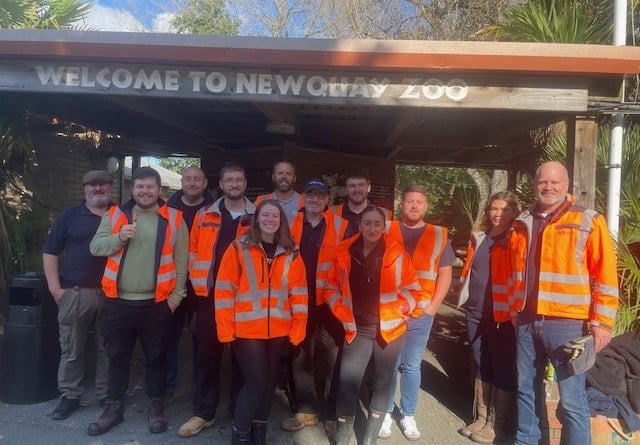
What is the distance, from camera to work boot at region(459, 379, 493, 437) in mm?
4137

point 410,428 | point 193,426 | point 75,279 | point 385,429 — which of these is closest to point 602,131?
point 410,428

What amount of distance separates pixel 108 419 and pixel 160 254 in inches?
53.7

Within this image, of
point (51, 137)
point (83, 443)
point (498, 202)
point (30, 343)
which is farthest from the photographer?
point (51, 137)

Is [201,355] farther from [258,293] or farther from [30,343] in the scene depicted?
[30,343]

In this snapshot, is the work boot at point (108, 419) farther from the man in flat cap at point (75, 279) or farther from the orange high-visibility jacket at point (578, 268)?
the orange high-visibility jacket at point (578, 268)

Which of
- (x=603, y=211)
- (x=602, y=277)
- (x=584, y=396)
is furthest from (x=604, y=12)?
(x=584, y=396)

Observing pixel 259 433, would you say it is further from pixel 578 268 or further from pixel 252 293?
pixel 578 268

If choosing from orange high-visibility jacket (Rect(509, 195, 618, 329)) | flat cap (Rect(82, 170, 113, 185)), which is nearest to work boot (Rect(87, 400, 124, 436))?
flat cap (Rect(82, 170, 113, 185))

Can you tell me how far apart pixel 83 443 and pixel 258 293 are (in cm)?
177

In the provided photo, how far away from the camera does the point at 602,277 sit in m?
3.16

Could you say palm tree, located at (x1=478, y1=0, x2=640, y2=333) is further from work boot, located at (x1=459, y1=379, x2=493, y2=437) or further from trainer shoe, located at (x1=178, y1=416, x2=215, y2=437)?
trainer shoe, located at (x1=178, y1=416, x2=215, y2=437)

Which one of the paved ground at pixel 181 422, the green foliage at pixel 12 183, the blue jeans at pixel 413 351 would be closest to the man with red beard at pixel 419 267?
the blue jeans at pixel 413 351

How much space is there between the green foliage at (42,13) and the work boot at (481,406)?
689 cm

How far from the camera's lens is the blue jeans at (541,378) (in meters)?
3.28
